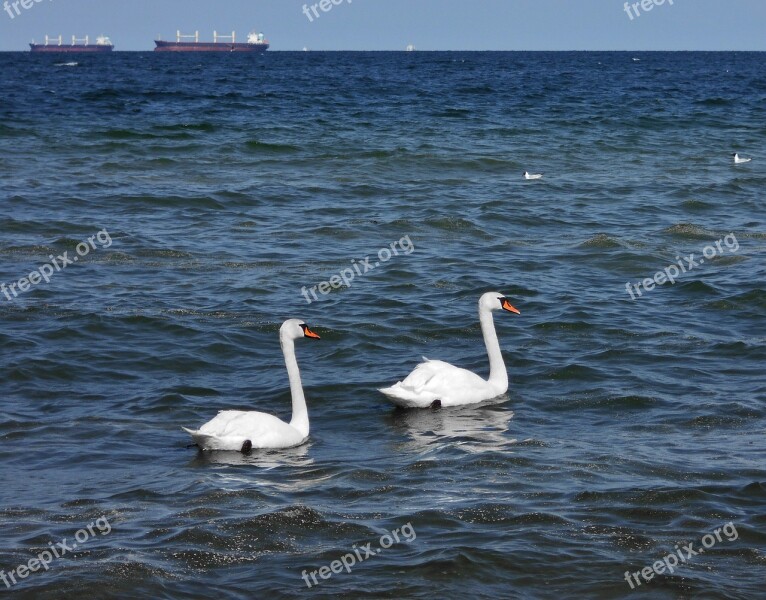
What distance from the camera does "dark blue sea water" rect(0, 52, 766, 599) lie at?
6539mm

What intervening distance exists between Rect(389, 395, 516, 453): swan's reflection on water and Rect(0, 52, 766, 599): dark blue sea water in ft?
0.11

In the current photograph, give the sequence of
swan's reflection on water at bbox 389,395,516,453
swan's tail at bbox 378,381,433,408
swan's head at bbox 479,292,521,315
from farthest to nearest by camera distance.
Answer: swan's head at bbox 479,292,521,315
swan's tail at bbox 378,381,433,408
swan's reflection on water at bbox 389,395,516,453

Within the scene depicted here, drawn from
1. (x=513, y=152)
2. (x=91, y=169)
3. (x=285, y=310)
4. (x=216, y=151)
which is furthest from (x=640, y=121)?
(x=285, y=310)

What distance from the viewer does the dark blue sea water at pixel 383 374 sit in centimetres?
654

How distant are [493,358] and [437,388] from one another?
94cm

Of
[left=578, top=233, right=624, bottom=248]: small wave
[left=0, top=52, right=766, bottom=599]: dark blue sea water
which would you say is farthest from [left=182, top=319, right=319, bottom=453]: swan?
[left=578, top=233, right=624, bottom=248]: small wave

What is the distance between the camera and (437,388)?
9445 mm

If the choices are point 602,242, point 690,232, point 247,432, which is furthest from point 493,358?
point 690,232

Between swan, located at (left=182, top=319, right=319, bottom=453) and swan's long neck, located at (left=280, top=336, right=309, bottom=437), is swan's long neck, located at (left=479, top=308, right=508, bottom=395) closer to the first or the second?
swan's long neck, located at (left=280, top=336, right=309, bottom=437)

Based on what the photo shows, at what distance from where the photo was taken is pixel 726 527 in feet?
22.5

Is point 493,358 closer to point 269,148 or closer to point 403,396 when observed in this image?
point 403,396

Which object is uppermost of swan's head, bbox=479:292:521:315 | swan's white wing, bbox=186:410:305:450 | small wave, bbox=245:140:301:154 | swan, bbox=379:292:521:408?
small wave, bbox=245:140:301:154

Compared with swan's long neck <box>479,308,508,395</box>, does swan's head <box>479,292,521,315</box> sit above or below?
above

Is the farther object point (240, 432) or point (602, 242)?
point (602, 242)
